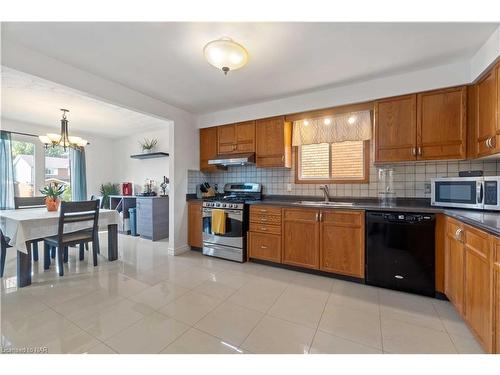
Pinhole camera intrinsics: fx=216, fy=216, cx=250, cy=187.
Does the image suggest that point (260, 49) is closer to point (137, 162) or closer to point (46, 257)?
point (46, 257)

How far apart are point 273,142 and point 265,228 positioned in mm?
1265

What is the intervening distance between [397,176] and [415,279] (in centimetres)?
120

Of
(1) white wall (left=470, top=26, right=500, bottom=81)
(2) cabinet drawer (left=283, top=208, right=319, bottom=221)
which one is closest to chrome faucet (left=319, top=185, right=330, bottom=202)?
(2) cabinet drawer (left=283, top=208, right=319, bottom=221)

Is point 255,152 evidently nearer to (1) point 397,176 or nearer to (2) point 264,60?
(2) point 264,60

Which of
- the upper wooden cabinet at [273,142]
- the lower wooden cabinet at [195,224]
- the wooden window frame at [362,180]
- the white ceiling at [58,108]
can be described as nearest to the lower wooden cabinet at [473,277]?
the wooden window frame at [362,180]

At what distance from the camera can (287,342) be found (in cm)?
150

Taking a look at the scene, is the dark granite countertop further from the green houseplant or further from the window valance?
the green houseplant

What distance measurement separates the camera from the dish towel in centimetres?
315

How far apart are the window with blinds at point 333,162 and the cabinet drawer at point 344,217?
70cm

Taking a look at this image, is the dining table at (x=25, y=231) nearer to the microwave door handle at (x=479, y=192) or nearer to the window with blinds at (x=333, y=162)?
the window with blinds at (x=333, y=162)

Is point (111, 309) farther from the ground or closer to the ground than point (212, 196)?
closer to the ground

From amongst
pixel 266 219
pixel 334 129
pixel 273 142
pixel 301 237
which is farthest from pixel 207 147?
pixel 301 237

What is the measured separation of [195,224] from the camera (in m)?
3.64

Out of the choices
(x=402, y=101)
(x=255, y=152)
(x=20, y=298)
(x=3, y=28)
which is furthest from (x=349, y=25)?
(x=20, y=298)
